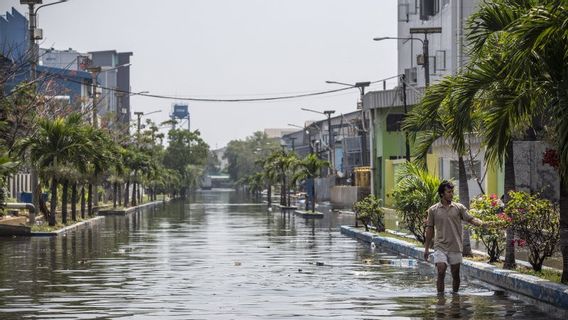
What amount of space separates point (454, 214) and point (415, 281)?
12.6 feet

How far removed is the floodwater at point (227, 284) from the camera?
57.1 ft

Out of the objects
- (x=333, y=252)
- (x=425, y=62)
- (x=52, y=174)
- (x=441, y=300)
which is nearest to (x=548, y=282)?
(x=441, y=300)

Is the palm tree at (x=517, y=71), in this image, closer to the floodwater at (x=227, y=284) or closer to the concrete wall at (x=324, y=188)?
the floodwater at (x=227, y=284)

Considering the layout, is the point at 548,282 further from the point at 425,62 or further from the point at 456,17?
the point at 456,17

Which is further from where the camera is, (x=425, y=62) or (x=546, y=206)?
(x=425, y=62)

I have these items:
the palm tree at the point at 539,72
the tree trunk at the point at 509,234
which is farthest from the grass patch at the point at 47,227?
the palm tree at the point at 539,72

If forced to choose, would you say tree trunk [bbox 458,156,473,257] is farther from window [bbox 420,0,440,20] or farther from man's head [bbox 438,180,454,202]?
window [bbox 420,0,440,20]

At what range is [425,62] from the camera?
4747cm

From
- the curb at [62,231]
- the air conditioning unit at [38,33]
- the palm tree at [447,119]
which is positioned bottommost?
the curb at [62,231]

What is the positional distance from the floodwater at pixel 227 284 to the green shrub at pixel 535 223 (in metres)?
1.13

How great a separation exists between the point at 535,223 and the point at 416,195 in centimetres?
1060

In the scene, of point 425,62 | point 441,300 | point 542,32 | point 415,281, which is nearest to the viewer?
point 542,32

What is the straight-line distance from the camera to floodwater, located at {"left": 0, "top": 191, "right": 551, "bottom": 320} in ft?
57.1

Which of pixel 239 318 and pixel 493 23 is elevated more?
pixel 493 23
